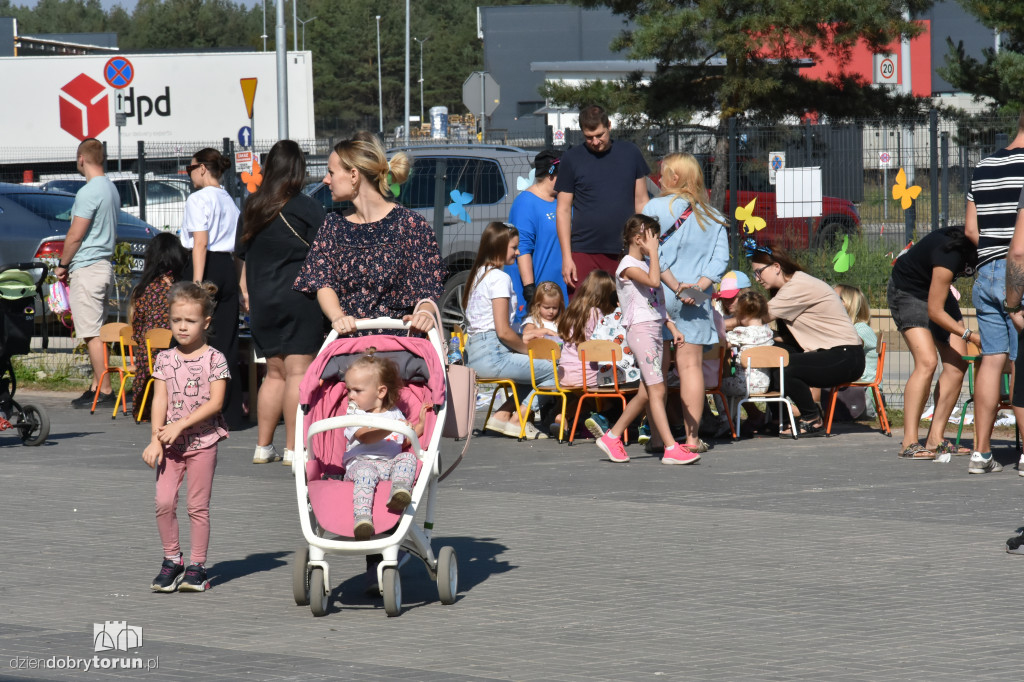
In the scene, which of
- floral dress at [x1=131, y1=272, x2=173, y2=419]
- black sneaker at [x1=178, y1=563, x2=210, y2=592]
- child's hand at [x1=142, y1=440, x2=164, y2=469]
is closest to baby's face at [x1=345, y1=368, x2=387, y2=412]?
child's hand at [x1=142, y1=440, x2=164, y2=469]

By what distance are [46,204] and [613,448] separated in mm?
10019

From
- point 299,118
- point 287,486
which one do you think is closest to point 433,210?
point 287,486

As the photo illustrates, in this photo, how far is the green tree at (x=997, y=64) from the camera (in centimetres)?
2256

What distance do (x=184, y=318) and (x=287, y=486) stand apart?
2531mm

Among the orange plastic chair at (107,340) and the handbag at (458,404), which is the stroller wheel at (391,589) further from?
the orange plastic chair at (107,340)

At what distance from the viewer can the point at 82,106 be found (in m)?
34.4

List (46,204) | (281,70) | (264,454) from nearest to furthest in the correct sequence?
(264,454)
(46,204)
(281,70)

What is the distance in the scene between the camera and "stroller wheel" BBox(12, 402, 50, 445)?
9.76 metres

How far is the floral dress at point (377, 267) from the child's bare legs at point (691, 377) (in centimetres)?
321

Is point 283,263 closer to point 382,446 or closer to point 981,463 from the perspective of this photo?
point 382,446

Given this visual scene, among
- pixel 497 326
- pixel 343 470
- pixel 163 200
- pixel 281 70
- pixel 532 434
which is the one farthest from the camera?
pixel 281 70

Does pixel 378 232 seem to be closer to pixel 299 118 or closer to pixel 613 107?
pixel 613 107

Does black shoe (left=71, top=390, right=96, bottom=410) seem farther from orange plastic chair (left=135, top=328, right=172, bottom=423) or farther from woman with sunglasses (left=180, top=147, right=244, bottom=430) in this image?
woman with sunglasses (left=180, top=147, right=244, bottom=430)

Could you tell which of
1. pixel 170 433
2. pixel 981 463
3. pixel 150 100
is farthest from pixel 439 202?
pixel 150 100
